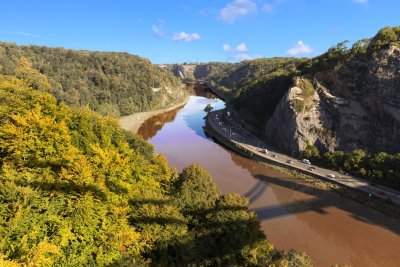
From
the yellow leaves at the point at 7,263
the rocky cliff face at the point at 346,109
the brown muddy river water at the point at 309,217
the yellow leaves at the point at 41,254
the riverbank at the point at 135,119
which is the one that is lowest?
the brown muddy river water at the point at 309,217

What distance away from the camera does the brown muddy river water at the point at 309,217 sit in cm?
3372

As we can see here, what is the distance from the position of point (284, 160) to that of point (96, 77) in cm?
9487

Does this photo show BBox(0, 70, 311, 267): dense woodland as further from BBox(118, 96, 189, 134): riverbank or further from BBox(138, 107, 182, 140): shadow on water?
BBox(118, 96, 189, 134): riverbank

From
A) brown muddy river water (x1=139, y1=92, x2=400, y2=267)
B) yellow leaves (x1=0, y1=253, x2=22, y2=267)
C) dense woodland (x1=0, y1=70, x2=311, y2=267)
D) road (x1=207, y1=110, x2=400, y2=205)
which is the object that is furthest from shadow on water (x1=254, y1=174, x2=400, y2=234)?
yellow leaves (x1=0, y1=253, x2=22, y2=267)

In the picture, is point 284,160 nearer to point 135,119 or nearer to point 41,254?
point 41,254

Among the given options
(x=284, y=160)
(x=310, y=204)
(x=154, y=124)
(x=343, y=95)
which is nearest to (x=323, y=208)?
(x=310, y=204)

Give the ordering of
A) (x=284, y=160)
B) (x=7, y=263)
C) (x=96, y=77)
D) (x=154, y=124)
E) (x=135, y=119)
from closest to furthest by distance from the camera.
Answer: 1. (x=7, y=263)
2. (x=284, y=160)
3. (x=154, y=124)
4. (x=135, y=119)
5. (x=96, y=77)

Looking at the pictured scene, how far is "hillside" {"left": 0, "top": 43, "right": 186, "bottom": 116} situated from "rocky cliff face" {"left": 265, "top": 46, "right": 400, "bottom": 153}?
6784cm

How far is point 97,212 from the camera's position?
2094 centimetres

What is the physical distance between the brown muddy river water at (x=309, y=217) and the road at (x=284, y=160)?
3.54 m

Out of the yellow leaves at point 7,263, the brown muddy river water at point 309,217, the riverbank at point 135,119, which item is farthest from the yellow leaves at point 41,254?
the riverbank at point 135,119

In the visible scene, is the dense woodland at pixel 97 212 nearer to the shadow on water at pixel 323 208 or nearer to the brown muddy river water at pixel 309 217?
the brown muddy river water at pixel 309 217

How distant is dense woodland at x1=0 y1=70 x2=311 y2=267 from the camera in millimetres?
17109

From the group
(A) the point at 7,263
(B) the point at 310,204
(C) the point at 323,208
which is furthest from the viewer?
(B) the point at 310,204
